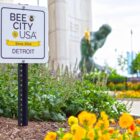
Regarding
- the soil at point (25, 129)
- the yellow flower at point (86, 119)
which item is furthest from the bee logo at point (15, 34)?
the yellow flower at point (86, 119)

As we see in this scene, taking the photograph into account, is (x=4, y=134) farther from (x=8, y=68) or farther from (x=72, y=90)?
(x=8, y=68)

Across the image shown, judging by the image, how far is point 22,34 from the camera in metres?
4.01

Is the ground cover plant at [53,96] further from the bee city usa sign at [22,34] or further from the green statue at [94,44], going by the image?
the green statue at [94,44]

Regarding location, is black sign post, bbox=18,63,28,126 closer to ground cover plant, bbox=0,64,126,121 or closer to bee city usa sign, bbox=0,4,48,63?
bee city usa sign, bbox=0,4,48,63

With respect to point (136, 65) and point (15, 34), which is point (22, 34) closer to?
point (15, 34)

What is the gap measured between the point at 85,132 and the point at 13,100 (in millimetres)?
2940

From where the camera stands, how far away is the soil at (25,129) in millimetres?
3777

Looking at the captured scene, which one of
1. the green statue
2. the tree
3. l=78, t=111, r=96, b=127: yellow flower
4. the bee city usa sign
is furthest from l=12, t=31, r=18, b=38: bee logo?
the tree

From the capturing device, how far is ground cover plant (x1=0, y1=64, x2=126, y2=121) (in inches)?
182

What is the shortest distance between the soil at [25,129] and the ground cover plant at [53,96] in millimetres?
226

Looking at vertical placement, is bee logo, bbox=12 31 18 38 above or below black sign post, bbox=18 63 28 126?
above

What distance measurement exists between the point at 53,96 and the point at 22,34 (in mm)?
974

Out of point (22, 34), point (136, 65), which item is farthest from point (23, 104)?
point (136, 65)

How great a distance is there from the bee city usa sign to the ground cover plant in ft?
2.15
